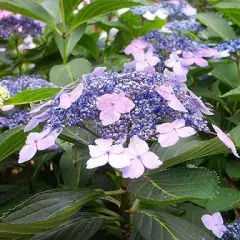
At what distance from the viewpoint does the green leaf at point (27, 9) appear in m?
1.33

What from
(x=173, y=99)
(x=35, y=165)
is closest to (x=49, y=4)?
(x=35, y=165)

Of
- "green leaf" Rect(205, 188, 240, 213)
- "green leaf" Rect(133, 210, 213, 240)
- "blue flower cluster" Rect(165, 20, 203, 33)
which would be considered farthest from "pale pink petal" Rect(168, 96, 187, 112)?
"blue flower cluster" Rect(165, 20, 203, 33)

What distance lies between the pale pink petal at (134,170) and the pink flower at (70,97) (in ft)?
0.46

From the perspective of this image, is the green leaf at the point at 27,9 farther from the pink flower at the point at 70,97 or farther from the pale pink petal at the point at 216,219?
the pale pink petal at the point at 216,219

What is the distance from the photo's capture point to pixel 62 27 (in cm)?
148

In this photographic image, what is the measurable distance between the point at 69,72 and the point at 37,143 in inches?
22.1

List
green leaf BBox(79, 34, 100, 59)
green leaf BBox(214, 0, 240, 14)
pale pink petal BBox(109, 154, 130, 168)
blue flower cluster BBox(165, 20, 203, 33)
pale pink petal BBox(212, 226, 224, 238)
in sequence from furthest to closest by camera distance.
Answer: green leaf BBox(79, 34, 100, 59), blue flower cluster BBox(165, 20, 203, 33), green leaf BBox(214, 0, 240, 14), pale pink petal BBox(212, 226, 224, 238), pale pink petal BBox(109, 154, 130, 168)

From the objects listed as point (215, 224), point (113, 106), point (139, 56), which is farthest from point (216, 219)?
point (139, 56)

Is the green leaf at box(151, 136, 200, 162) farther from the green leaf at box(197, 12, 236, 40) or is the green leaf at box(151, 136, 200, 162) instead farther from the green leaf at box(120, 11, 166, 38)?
the green leaf at box(120, 11, 166, 38)

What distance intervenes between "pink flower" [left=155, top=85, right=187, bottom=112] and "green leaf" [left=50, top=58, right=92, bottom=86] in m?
0.54

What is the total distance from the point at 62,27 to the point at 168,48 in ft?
0.99

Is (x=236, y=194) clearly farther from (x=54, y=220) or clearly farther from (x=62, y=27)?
(x=62, y=27)

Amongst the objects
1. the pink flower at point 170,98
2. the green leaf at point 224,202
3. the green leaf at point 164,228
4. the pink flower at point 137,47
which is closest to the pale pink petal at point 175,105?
the pink flower at point 170,98

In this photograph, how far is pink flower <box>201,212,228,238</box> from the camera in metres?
1.01
